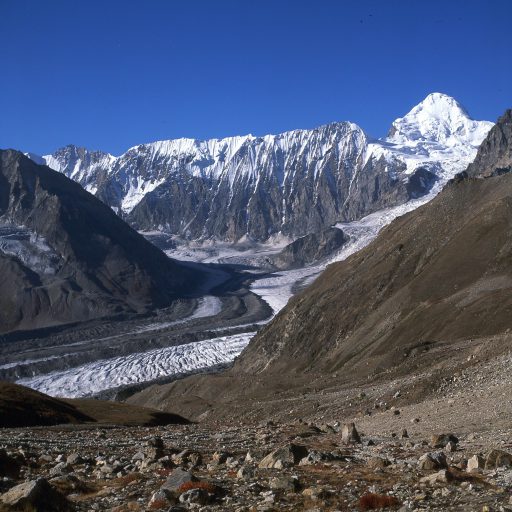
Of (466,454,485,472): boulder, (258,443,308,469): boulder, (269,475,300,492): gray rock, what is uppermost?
(269,475,300,492): gray rock

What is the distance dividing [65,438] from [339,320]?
5886 centimetres

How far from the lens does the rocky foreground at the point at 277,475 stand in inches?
520

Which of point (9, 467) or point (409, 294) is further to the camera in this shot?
point (409, 294)

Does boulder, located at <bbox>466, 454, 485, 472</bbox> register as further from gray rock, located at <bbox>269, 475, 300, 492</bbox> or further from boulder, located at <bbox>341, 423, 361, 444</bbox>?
boulder, located at <bbox>341, 423, 361, 444</bbox>

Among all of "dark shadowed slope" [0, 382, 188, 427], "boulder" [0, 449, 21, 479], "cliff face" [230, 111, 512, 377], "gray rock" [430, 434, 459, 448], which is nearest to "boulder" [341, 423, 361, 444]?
"gray rock" [430, 434, 459, 448]

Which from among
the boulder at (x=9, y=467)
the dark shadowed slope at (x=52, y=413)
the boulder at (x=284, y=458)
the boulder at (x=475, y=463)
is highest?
the boulder at (x=9, y=467)

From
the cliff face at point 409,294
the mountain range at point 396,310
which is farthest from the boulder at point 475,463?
the cliff face at point 409,294

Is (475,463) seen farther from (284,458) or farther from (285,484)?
(284,458)

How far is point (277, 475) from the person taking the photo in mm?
16312

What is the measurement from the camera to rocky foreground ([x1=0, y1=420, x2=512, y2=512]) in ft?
43.4

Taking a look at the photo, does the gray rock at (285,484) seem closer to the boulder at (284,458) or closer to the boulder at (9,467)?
the boulder at (284,458)

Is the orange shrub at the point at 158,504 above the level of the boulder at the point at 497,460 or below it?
above

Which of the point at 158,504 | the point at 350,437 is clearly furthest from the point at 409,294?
the point at 158,504

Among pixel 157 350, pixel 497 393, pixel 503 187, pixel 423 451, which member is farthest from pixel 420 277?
pixel 157 350
